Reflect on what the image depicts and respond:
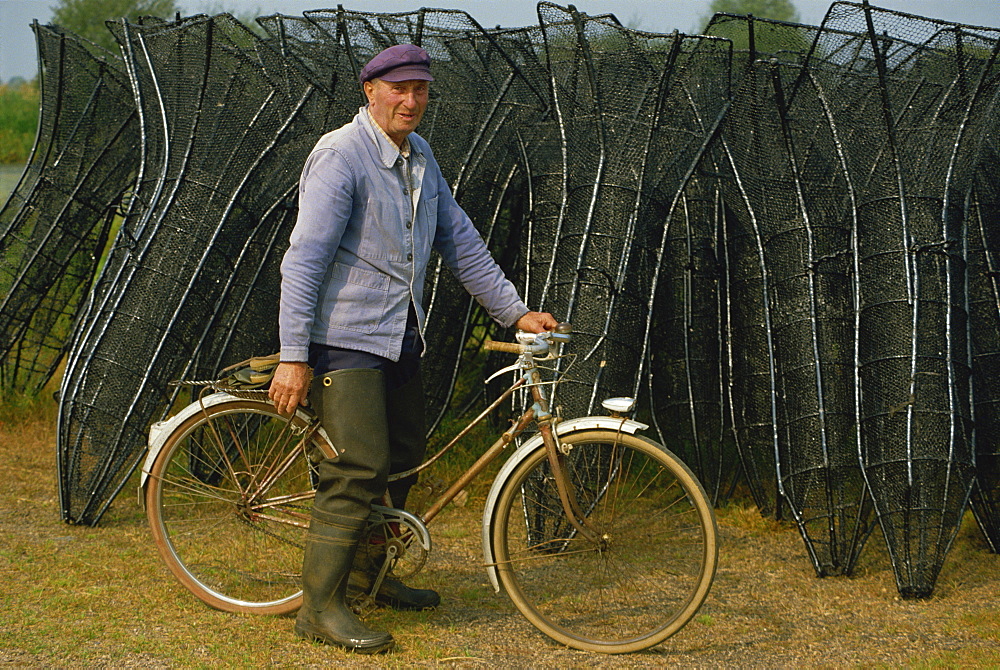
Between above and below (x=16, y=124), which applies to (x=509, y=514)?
below

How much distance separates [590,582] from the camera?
4309mm

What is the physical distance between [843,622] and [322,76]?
3925 millimetres

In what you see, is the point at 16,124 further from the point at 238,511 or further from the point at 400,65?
the point at 400,65

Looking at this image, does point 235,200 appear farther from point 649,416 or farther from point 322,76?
point 649,416

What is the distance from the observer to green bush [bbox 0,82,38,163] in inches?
921

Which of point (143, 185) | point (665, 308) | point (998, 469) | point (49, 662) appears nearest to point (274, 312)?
point (143, 185)

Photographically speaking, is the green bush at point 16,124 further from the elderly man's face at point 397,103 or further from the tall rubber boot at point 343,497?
the tall rubber boot at point 343,497

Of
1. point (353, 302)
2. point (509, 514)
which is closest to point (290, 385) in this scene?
point (353, 302)

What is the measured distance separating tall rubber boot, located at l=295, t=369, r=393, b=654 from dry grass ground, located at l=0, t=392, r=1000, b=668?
10cm

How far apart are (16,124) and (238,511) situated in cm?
2364

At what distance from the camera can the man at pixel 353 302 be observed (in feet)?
12.1

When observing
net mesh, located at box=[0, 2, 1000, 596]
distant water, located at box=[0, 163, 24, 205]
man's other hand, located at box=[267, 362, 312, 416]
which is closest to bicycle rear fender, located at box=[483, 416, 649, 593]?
man's other hand, located at box=[267, 362, 312, 416]

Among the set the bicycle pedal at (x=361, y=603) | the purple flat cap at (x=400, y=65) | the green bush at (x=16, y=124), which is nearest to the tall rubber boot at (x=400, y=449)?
the bicycle pedal at (x=361, y=603)

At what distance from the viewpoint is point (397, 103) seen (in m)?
3.76
